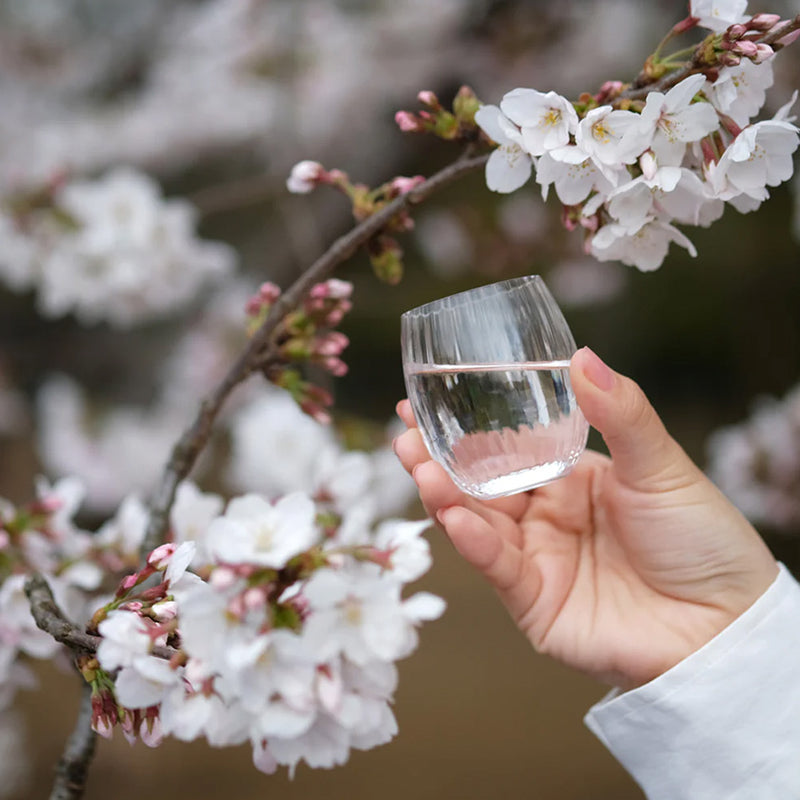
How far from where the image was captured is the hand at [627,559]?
567 millimetres

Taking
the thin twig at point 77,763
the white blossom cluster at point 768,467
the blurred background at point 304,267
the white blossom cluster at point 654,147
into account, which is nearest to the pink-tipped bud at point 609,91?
the white blossom cluster at point 654,147

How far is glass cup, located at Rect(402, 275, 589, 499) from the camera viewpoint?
1.68ft

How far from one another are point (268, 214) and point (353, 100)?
30 cm

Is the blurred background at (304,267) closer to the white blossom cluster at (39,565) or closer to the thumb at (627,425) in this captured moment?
the white blossom cluster at (39,565)

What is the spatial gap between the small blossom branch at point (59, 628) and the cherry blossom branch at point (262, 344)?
0.32 ft

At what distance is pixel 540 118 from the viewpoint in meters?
0.46

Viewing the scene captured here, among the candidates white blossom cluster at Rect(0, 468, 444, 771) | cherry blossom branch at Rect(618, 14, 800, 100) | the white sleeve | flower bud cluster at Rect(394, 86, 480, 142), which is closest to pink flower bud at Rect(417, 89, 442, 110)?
flower bud cluster at Rect(394, 86, 480, 142)

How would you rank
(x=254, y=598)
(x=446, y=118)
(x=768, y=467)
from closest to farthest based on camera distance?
1. (x=254, y=598)
2. (x=446, y=118)
3. (x=768, y=467)

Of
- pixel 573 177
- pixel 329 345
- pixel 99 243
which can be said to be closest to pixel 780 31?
pixel 573 177

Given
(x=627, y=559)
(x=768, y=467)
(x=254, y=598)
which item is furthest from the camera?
(x=768, y=467)

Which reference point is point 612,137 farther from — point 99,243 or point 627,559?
point 99,243

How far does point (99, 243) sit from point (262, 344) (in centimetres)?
59

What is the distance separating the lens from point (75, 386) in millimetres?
1772

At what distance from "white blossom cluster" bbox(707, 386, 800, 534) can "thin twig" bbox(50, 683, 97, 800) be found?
1.09 metres
